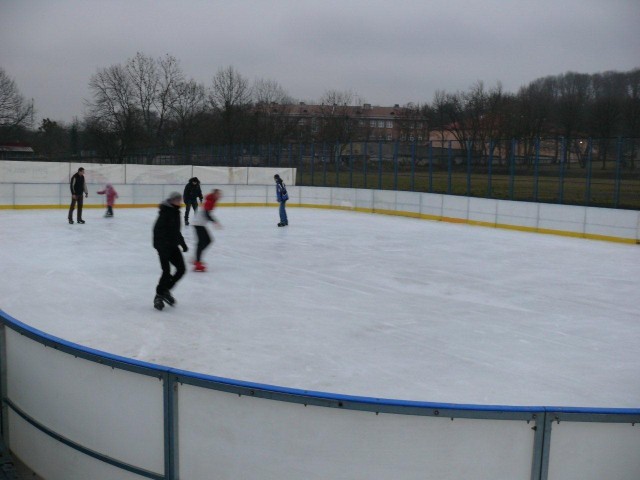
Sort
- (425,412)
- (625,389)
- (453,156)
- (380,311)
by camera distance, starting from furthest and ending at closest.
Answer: (453,156)
(380,311)
(625,389)
(425,412)

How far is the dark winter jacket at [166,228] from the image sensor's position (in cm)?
862

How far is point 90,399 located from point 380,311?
19.6ft

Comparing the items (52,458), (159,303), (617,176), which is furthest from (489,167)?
(52,458)

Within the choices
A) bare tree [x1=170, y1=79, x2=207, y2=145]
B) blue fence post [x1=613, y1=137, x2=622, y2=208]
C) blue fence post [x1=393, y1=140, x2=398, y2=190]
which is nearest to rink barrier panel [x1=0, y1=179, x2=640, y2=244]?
blue fence post [x1=613, y1=137, x2=622, y2=208]

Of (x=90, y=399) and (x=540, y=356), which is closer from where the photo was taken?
(x=90, y=399)

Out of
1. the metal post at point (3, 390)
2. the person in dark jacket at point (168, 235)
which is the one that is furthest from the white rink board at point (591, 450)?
the person in dark jacket at point (168, 235)

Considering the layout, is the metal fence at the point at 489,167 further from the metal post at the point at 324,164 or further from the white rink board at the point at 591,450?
→ the white rink board at the point at 591,450

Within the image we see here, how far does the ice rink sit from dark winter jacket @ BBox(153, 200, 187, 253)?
3.20 feet

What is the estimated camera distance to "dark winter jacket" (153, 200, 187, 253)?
8.62 metres

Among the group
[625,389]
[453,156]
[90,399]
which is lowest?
[625,389]

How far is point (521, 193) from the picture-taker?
25547 mm

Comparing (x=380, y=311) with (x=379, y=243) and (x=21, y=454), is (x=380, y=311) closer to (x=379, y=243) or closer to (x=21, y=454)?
(x=21, y=454)

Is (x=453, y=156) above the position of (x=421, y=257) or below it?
above

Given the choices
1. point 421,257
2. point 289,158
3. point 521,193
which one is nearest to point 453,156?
point 521,193
